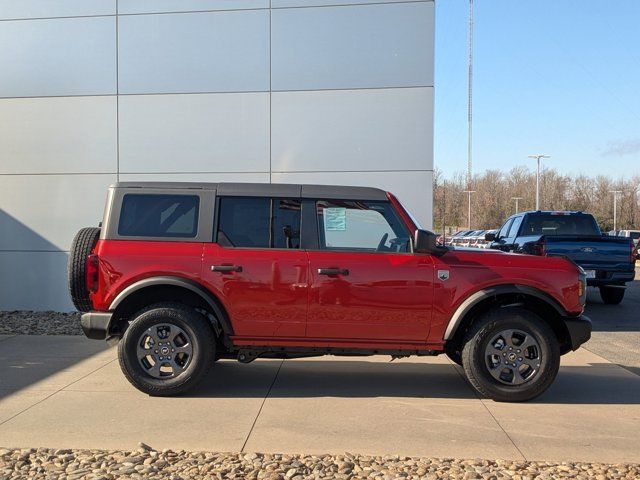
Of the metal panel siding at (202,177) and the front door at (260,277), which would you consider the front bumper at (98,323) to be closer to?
the front door at (260,277)

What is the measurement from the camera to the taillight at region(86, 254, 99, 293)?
541 centimetres

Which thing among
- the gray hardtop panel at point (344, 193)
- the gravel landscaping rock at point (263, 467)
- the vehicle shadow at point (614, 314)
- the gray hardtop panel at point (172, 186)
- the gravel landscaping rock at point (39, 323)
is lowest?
the vehicle shadow at point (614, 314)

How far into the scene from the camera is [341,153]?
385 inches

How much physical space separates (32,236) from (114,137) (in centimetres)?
227

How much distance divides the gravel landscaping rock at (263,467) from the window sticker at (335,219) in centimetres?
213

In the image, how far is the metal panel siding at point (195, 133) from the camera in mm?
9969

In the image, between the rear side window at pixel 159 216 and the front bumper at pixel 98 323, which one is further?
the rear side window at pixel 159 216

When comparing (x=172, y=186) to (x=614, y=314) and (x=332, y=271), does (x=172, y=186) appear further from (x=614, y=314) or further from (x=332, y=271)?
(x=614, y=314)

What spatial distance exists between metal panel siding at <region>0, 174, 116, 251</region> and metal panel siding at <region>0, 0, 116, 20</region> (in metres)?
2.79

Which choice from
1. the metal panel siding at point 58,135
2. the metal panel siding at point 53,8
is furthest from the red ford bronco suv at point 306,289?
the metal panel siding at point 53,8

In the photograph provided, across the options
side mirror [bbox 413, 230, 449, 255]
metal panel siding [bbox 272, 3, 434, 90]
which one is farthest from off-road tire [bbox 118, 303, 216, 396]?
metal panel siding [bbox 272, 3, 434, 90]

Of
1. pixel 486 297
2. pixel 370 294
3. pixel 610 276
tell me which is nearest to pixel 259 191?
pixel 370 294

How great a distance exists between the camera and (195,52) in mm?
10062

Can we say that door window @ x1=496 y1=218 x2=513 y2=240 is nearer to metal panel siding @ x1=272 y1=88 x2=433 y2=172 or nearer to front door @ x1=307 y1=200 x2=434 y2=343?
metal panel siding @ x1=272 y1=88 x2=433 y2=172
